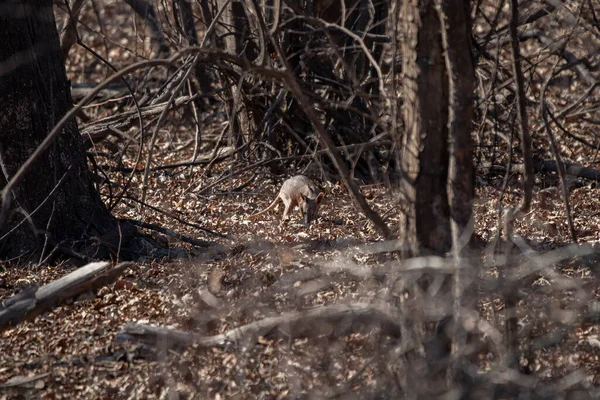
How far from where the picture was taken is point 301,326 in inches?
174

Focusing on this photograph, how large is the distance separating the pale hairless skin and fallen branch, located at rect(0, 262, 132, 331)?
2.31m

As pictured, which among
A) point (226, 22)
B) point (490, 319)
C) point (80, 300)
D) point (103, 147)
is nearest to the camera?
point (490, 319)

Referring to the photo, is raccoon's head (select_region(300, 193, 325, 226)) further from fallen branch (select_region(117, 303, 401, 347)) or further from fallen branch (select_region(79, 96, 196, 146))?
fallen branch (select_region(117, 303, 401, 347))

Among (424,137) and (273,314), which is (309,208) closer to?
(273,314)

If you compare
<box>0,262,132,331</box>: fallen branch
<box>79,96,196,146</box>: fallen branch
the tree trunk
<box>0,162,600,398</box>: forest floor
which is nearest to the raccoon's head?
<box>0,162,600,398</box>: forest floor

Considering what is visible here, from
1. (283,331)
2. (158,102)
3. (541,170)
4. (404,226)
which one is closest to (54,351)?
(283,331)

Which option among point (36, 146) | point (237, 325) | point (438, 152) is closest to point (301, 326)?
point (237, 325)

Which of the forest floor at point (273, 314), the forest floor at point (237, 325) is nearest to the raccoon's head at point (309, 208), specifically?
the forest floor at point (273, 314)

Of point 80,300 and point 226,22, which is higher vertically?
point 226,22

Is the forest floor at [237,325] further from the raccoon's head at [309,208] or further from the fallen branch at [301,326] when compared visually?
the raccoon's head at [309,208]

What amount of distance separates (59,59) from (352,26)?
352cm

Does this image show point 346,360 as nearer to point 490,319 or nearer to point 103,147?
point 490,319

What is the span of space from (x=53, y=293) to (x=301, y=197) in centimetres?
296

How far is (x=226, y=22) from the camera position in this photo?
27.7 feet
